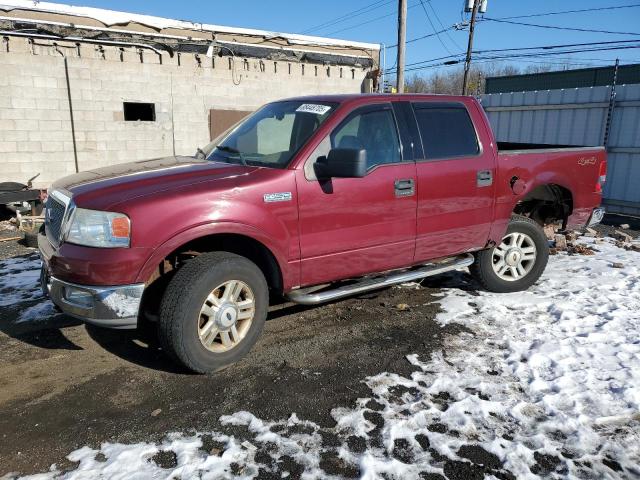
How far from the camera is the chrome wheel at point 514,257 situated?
5.35 metres

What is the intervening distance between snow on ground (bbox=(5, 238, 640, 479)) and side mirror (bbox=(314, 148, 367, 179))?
1.52 m

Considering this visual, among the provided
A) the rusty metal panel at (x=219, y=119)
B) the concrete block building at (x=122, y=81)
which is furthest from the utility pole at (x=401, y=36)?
the rusty metal panel at (x=219, y=119)

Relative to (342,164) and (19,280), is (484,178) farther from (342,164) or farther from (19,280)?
(19,280)

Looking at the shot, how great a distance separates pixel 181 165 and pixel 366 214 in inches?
61.2

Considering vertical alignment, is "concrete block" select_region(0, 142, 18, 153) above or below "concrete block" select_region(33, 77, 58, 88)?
below

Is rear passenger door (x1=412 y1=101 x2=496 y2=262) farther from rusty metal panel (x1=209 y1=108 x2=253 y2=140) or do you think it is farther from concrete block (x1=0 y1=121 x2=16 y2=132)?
concrete block (x1=0 y1=121 x2=16 y2=132)

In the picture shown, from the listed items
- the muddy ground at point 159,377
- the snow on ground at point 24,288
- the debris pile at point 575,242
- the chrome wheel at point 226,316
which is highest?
the chrome wheel at point 226,316

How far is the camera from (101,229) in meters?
3.24

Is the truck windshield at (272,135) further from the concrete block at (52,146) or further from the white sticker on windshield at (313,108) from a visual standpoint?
the concrete block at (52,146)

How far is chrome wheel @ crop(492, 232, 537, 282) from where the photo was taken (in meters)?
5.35

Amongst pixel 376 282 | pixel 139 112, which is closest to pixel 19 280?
pixel 376 282

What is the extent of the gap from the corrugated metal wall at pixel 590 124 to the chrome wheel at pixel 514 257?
248 inches

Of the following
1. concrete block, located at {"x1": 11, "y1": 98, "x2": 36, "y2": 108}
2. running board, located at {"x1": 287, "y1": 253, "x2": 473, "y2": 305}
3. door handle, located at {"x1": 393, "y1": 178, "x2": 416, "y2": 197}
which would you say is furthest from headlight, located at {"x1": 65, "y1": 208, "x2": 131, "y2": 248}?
concrete block, located at {"x1": 11, "y1": 98, "x2": 36, "y2": 108}

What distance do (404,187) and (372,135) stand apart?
0.52 m
